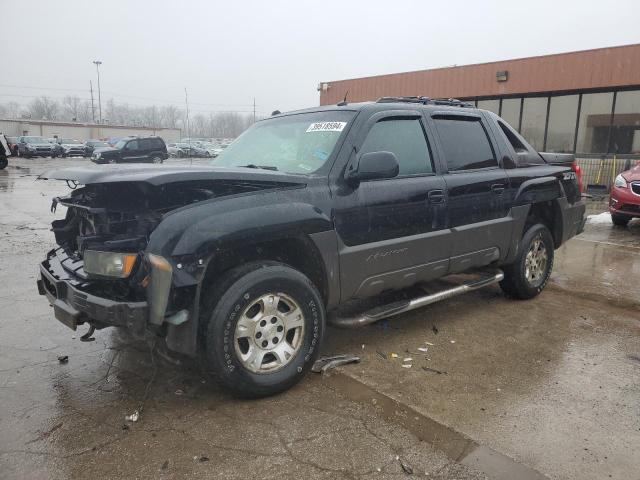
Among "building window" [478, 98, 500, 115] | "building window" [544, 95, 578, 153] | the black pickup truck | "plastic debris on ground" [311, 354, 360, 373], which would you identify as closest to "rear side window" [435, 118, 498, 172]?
the black pickup truck

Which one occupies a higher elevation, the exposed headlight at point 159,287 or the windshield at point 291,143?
the windshield at point 291,143

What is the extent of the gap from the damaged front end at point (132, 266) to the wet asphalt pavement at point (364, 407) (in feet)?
1.69

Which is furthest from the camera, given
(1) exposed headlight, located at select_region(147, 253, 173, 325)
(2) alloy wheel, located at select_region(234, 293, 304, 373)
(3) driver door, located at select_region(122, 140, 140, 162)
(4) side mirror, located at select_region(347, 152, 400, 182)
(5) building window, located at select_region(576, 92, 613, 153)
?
(3) driver door, located at select_region(122, 140, 140, 162)

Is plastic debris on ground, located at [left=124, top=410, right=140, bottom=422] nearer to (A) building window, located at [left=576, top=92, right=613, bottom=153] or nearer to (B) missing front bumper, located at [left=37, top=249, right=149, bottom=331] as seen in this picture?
(B) missing front bumper, located at [left=37, top=249, right=149, bottom=331]

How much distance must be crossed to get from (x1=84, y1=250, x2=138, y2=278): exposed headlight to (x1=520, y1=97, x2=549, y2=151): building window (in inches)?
702

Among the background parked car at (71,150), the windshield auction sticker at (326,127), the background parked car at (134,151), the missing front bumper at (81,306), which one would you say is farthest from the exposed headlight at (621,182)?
the background parked car at (71,150)

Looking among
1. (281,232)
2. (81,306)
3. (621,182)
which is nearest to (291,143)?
(281,232)

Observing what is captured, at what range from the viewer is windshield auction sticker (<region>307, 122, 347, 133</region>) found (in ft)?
11.8

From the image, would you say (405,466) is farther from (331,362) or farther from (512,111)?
(512,111)

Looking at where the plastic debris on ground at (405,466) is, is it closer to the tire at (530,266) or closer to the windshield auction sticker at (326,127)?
the windshield auction sticker at (326,127)

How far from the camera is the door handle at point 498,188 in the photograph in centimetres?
443

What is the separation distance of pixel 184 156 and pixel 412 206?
1710 inches

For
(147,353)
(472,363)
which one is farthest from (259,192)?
(472,363)

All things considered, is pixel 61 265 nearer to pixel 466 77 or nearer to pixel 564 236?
pixel 564 236
